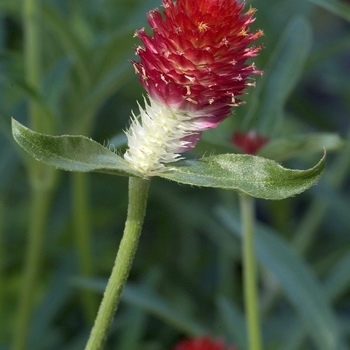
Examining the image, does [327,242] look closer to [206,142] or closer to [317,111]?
[317,111]

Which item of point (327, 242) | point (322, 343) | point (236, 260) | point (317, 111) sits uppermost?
point (317, 111)

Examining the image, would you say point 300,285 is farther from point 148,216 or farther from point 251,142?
point 148,216

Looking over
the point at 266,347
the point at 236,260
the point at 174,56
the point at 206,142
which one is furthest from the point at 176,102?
the point at 236,260

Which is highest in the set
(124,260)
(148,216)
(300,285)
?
(148,216)

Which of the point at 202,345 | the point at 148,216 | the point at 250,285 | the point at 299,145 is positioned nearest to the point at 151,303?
the point at 202,345

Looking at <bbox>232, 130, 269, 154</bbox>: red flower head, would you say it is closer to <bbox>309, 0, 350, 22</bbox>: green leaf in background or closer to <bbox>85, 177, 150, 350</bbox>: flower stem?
<bbox>309, 0, 350, 22</bbox>: green leaf in background

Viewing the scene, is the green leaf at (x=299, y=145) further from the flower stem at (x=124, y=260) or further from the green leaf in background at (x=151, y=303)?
the green leaf in background at (x=151, y=303)

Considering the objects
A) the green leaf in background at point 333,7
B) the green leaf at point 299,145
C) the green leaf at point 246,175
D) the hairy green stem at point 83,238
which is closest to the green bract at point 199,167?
the green leaf at point 246,175
